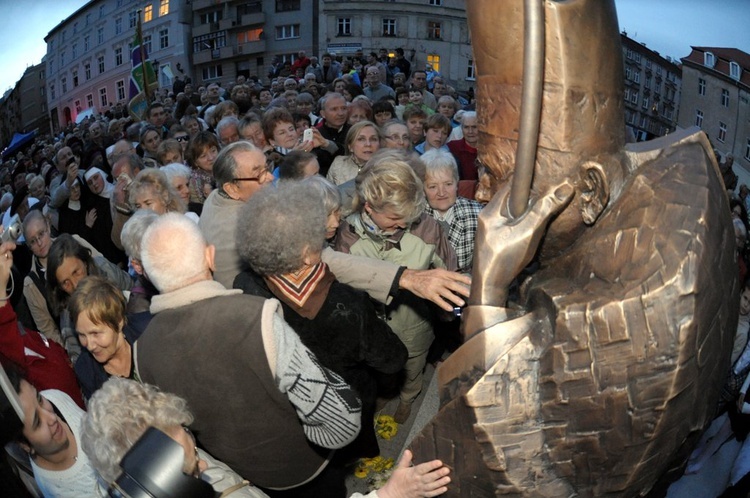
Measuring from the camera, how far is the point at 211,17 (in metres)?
4.91

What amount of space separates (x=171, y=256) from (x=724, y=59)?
1.67 metres

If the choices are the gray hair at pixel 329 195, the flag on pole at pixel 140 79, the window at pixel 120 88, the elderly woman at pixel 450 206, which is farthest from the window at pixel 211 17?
the gray hair at pixel 329 195

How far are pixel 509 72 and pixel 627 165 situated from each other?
33cm

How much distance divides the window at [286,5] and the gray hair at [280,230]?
135 inches

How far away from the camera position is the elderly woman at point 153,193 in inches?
133

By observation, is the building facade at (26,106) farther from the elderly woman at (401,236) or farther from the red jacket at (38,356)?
the elderly woman at (401,236)


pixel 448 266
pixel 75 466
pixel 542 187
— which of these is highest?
pixel 542 187

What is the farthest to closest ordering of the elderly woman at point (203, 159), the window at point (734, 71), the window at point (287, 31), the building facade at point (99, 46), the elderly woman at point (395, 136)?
the window at point (287, 31) < the elderly woman at point (203, 159) < the elderly woman at point (395, 136) < the building facade at point (99, 46) < the window at point (734, 71)

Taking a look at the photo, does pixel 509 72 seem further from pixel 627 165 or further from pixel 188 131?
pixel 188 131

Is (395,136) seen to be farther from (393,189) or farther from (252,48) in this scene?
(252,48)

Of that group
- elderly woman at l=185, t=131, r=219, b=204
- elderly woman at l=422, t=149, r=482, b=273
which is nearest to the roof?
elderly woman at l=422, t=149, r=482, b=273

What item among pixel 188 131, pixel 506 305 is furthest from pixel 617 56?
pixel 188 131

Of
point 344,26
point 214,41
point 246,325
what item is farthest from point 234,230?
point 344,26

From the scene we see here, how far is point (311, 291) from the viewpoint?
2.12 meters
